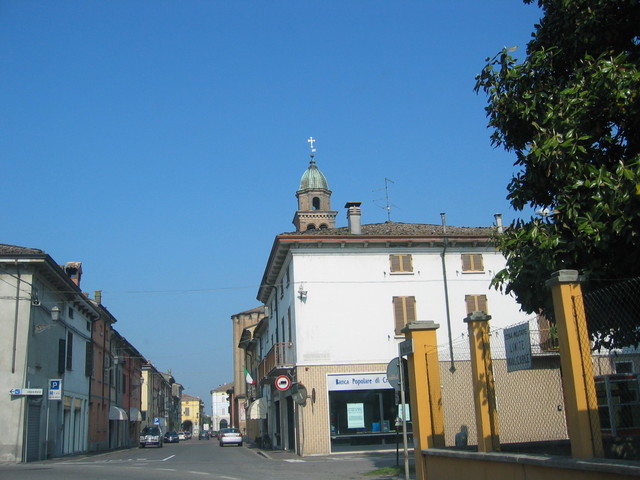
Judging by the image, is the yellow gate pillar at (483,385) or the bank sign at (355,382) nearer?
the yellow gate pillar at (483,385)

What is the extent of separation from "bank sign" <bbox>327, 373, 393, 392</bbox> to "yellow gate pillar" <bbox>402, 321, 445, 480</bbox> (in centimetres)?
1452

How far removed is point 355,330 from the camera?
27.4 meters

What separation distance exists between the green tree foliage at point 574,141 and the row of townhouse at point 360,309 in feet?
56.0

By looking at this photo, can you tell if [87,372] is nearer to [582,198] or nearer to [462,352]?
[462,352]

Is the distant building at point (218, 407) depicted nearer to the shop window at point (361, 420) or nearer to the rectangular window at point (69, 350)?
the rectangular window at point (69, 350)

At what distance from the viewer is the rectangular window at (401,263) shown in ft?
92.7

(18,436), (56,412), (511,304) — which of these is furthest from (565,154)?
(56,412)

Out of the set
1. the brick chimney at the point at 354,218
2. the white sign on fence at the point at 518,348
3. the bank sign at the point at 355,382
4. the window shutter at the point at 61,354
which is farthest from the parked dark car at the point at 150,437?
the white sign on fence at the point at 518,348

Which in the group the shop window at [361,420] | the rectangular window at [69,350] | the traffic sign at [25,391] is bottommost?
the shop window at [361,420]

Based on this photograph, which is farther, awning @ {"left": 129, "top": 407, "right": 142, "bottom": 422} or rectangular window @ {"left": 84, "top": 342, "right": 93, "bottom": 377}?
awning @ {"left": 129, "top": 407, "right": 142, "bottom": 422}

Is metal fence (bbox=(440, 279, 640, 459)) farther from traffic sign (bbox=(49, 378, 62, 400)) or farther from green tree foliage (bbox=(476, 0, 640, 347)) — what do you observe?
traffic sign (bbox=(49, 378, 62, 400))

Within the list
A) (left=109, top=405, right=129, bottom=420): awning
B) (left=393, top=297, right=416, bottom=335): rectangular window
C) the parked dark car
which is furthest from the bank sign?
the parked dark car

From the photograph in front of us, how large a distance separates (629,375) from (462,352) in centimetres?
272

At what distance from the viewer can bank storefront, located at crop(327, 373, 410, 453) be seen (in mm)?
26391
